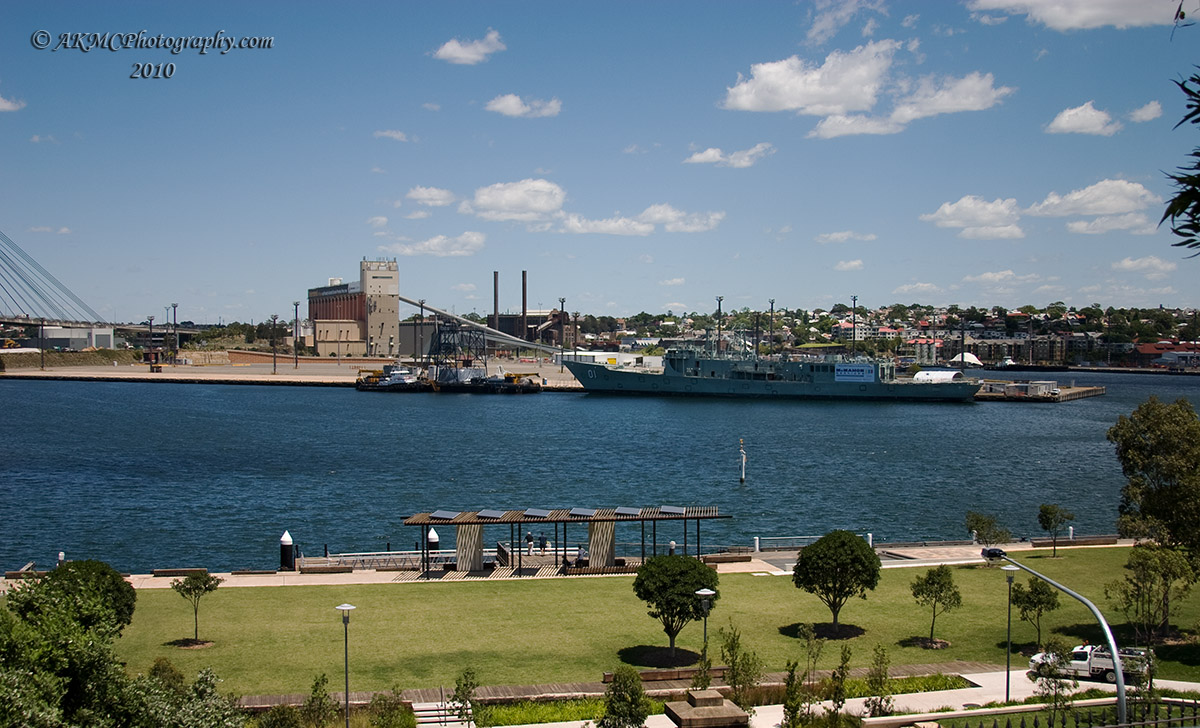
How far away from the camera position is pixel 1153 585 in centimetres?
1681

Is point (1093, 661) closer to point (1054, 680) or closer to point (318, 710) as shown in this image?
point (1054, 680)

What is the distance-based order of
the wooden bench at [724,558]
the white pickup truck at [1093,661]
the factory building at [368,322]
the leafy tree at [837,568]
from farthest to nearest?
the factory building at [368,322]
the wooden bench at [724,558]
the leafy tree at [837,568]
the white pickup truck at [1093,661]

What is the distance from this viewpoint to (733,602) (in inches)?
797

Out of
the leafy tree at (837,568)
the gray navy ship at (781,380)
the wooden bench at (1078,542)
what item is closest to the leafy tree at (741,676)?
the leafy tree at (837,568)

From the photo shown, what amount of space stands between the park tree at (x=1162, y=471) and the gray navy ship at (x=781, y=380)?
78038 mm

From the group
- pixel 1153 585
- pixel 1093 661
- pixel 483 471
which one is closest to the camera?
pixel 1093 661

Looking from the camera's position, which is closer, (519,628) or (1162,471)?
(519,628)

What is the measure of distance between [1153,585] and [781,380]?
85628 mm

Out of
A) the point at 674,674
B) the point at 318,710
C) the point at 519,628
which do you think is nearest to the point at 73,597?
the point at 318,710

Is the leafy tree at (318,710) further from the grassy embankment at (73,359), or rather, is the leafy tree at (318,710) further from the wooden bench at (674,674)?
the grassy embankment at (73,359)

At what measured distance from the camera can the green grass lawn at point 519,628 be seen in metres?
16.0

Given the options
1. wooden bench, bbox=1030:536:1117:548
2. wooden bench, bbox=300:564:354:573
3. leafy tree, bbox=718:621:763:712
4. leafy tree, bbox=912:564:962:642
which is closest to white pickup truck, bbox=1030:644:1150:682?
leafy tree, bbox=912:564:962:642

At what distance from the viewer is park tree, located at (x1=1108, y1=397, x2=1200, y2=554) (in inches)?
717

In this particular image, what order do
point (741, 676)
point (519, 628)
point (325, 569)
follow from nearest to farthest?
point (741, 676) → point (519, 628) → point (325, 569)
